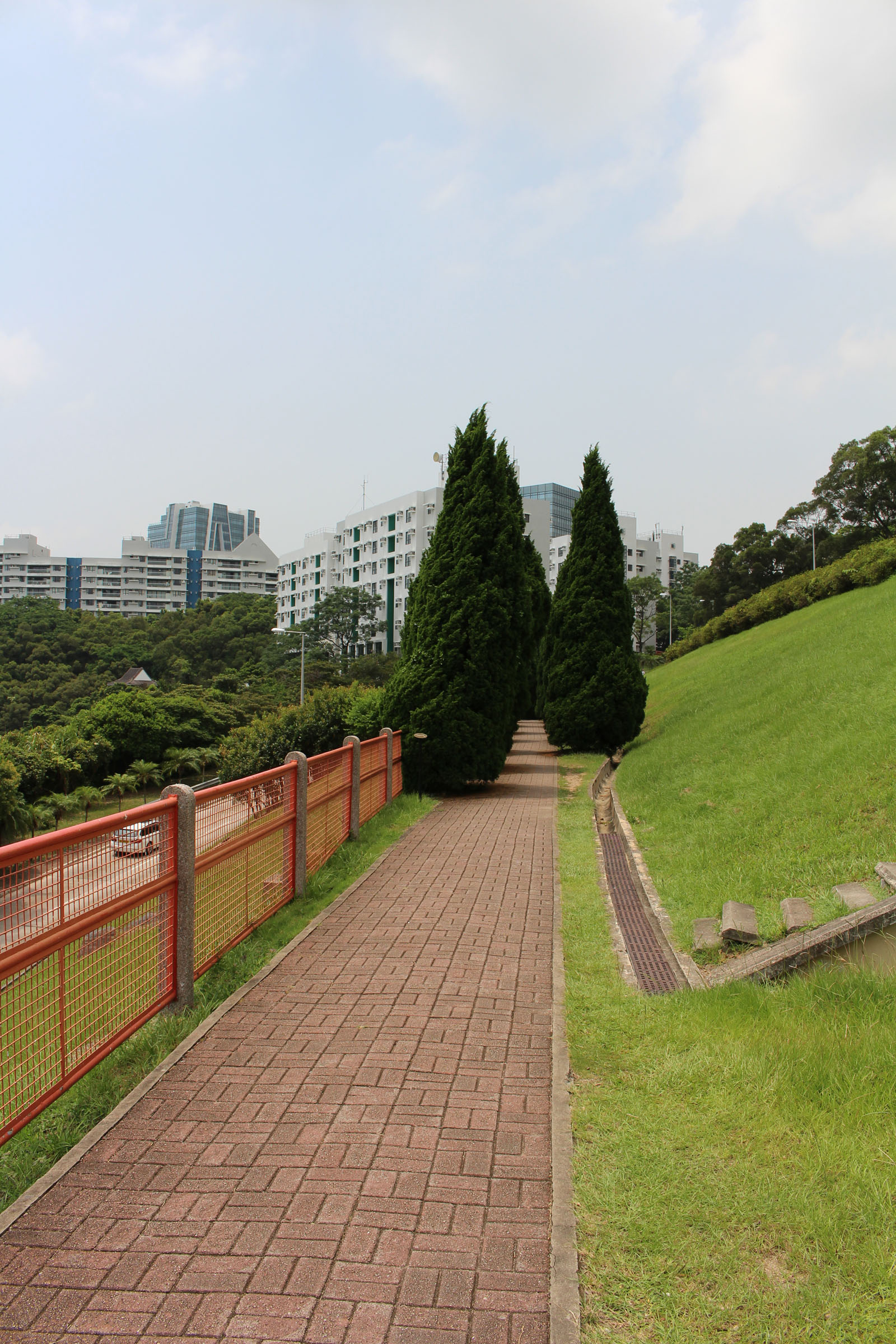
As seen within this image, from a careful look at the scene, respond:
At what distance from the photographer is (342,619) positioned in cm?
7775


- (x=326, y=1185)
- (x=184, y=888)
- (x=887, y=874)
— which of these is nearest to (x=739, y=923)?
(x=887, y=874)

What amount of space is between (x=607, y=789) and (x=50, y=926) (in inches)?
549

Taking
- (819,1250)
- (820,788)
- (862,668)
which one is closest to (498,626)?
(862,668)

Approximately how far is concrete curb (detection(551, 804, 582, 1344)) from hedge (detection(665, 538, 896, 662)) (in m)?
29.7

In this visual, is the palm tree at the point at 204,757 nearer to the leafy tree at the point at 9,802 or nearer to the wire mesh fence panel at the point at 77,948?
the leafy tree at the point at 9,802

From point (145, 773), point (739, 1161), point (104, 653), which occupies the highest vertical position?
point (104, 653)

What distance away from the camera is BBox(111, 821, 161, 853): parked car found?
4465mm

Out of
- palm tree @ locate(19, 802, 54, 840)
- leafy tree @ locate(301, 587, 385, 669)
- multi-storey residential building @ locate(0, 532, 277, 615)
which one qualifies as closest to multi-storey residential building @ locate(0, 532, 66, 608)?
multi-storey residential building @ locate(0, 532, 277, 615)

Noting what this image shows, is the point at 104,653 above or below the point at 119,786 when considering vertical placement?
above

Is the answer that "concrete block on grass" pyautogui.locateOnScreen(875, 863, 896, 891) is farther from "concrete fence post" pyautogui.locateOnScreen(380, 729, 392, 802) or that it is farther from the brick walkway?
"concrete fence post" pyautogui.locateOnScreen(380, 729, 392, 802)

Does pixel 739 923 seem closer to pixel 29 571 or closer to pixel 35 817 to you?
pixel 35 817

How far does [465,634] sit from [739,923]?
35.5ft

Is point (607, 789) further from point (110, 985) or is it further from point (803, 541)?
point (803, 541)

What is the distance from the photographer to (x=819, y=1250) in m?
2.88
